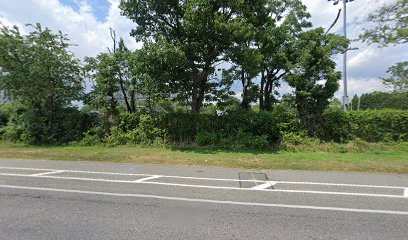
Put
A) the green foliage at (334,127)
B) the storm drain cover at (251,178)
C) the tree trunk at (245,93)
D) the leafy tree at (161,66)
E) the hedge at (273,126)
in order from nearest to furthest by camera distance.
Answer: the storm drain cover at (251,178), the leafy tree at (161,66), the hedge at (273,126), the green foliage at (334,127), the tree trunk at (245,93)

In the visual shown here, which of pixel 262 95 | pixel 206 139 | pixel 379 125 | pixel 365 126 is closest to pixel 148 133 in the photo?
pixel 206 139

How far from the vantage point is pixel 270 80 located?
2098 cm

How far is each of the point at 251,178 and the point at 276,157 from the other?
165 inches

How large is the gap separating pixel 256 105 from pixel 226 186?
1570 cm

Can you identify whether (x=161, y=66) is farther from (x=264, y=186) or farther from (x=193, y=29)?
(x=264, y=186)

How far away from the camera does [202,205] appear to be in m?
5.71

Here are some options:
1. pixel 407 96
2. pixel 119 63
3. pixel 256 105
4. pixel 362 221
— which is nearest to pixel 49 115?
pixel 119 63

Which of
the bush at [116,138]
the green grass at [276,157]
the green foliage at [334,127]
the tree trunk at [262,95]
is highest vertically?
the tree trunk at [262,95]

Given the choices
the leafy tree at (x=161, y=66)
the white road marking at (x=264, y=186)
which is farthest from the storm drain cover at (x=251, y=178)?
the leafy tree at (x=161, y=66)

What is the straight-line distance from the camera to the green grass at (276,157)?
10516 millimetres

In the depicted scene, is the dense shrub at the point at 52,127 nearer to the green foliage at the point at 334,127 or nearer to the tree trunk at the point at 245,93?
the tree trunk at the point at 245,93

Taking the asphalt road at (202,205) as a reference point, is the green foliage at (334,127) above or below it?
above

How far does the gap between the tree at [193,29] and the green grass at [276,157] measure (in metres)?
4.75

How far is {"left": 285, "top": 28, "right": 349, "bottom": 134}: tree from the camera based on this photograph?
16.2m
